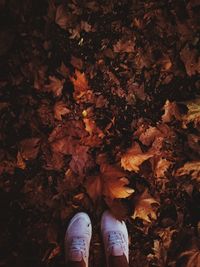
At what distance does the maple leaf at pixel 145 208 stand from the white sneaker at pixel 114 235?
0.15 m

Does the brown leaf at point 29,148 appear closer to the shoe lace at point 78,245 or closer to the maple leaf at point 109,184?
the maple leaf at point 109,184

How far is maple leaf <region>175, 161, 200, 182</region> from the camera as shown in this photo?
2625mm

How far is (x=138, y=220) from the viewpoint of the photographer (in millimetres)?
2645

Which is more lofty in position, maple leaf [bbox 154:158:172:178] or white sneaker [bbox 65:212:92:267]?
maple leaf [bbox 154:158:172:178]

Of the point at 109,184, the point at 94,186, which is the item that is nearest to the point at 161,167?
the point at 109,184

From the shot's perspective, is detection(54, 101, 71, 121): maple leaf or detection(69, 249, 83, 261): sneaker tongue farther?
detection(54, 101, 71, 121): maple leaf

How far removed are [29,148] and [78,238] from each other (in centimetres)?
82

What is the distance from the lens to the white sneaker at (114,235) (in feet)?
8.16

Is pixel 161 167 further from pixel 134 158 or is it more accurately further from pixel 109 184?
pixel 109 184

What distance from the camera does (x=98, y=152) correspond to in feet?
8.75

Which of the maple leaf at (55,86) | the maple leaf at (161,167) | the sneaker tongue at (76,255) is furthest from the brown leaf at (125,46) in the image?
the sneaker tongue at (76,255)

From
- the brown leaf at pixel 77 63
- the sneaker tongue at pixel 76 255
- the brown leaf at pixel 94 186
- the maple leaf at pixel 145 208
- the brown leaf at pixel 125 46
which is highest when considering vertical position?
the brown leaf at pixel 125 46

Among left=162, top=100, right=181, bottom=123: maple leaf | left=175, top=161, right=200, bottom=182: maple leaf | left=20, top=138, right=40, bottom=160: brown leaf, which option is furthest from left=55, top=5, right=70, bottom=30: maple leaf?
left=175, top=161, right=200, bottom=182: maple leaf

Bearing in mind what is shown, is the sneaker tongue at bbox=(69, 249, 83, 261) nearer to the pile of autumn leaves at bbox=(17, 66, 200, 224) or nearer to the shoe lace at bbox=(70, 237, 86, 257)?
the shoe lace at bbox=(70, 237, 86, 257)
